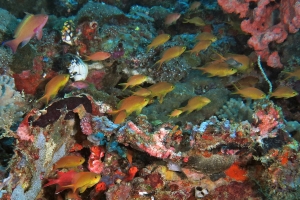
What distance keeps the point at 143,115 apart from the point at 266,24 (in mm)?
3675

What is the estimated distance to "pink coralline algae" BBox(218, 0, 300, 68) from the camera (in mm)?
5125

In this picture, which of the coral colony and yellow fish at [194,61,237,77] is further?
yellow fish at [194,61,237,77]

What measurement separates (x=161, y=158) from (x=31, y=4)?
8649 millimetres

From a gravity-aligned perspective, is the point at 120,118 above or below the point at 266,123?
below

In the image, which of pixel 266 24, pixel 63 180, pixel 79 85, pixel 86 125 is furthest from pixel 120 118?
pixel 266 24

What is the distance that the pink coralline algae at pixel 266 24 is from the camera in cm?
512

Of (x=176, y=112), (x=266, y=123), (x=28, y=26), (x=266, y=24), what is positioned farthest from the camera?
(x=266, y=24)

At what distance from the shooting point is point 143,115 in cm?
354

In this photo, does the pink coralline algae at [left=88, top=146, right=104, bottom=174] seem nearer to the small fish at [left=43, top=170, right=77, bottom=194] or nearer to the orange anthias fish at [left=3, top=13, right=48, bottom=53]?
the small fish at [left=43, top=170, right=77, bottom=194]

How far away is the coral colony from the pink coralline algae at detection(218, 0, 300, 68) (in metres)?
0.02

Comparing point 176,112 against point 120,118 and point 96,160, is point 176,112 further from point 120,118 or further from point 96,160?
point 96,160

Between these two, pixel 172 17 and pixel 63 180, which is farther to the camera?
pixel 172 17

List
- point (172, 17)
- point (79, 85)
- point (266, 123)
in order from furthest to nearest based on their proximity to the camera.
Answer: point (172, 17)
point (79, 85)
point (266, 123)

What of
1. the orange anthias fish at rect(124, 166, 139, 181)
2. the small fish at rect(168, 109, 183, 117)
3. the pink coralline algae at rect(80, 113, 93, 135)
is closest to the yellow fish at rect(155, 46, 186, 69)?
the small fish at rect(168, 109, 183, 117)
